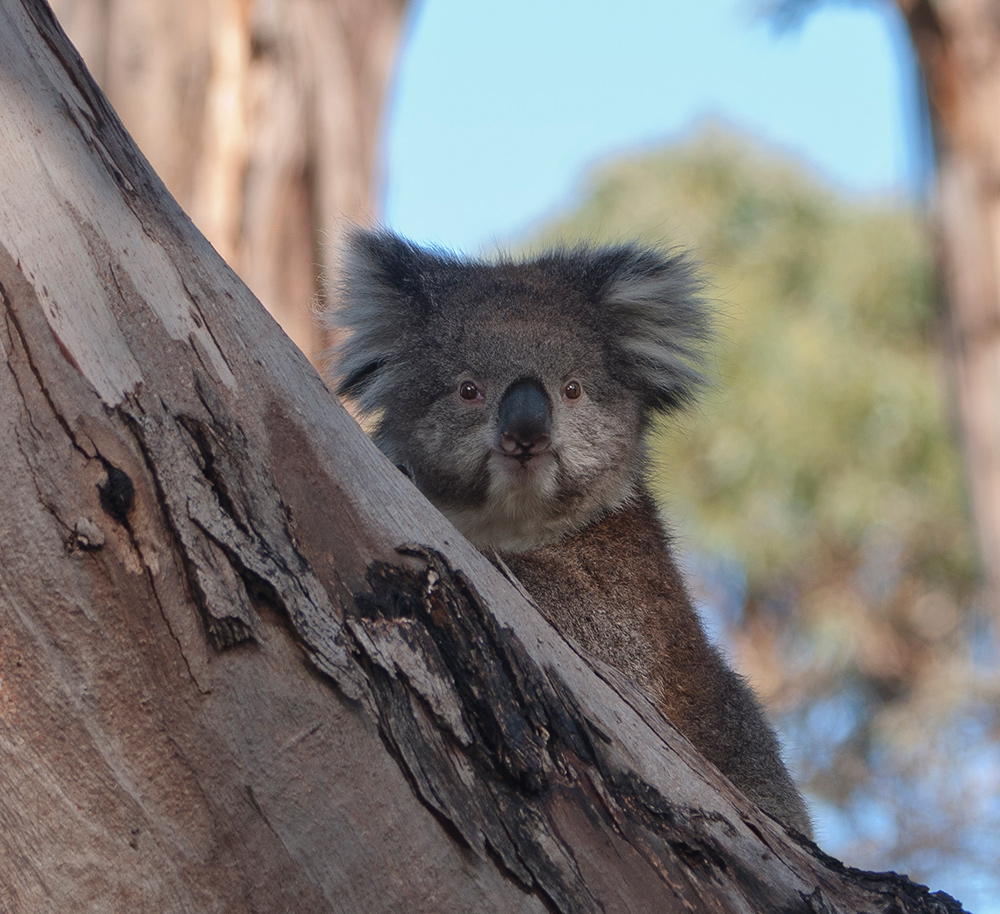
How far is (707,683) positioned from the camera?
3357 mm

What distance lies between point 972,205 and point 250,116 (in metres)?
4.51

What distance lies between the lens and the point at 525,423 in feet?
10.6

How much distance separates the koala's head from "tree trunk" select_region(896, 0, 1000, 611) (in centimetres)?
395

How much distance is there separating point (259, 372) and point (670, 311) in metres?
2.05

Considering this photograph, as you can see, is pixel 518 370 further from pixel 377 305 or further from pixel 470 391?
pixel 377 305

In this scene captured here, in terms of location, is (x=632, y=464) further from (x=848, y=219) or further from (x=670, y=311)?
(x=848, y=219)

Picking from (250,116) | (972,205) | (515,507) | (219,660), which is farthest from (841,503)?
(219,660)

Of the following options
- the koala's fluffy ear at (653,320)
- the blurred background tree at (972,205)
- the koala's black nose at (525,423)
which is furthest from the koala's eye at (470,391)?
the blurred background tree at (972,205)

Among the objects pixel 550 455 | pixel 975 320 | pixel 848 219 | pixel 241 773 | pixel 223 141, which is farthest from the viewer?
pixel 848 219

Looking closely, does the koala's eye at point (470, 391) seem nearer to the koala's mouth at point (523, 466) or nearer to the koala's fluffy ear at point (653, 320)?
the koala's mouth at point (523, 466)

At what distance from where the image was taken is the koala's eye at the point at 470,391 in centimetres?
348

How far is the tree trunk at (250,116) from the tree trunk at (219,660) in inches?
125

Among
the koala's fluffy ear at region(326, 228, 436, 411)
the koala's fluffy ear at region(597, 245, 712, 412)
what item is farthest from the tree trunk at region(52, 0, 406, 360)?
the koala's fluffy ear at region(597, 245, 712, 412)

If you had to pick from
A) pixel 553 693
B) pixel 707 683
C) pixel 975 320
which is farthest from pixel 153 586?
pixel 975 320
